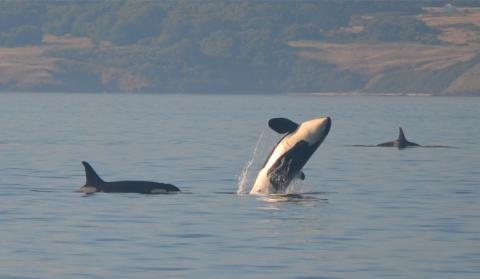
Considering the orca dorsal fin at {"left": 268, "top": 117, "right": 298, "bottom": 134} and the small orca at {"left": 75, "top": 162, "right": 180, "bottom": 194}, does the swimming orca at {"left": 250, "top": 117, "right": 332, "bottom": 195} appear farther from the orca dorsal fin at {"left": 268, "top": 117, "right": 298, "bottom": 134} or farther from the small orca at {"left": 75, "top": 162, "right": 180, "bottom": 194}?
the small orca at {"left": 75, "top": 162, "right": 180, "bottom": 194}

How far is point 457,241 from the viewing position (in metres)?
29.0

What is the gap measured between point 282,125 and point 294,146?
0.72m

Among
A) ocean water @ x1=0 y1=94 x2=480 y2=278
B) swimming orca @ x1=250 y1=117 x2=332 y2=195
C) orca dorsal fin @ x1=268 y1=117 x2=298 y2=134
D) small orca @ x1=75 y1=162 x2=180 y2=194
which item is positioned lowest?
ocean water @ x1=0 y1=94 x2=480 y2=278

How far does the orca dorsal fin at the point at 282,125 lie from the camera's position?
33803 millimetres

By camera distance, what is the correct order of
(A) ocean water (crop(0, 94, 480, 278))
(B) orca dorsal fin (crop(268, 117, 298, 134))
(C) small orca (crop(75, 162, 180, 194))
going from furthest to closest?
(C) small orca (crop(75, 162, 180, 194))
(B) orca dorsal fin (crop(268, 117, 298, 134))
(A) ocean water (crop(0, 94, 480, 278))

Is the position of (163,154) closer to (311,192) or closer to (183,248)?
(311,192)

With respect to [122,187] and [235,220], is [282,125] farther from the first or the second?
[122,187]

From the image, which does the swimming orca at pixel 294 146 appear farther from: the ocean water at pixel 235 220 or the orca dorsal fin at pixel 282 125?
the ocean water at pixel 235 220

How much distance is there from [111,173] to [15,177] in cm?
415

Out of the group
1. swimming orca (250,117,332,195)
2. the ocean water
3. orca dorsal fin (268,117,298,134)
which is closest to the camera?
the ocean water

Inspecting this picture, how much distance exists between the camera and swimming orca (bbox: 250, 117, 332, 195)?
1364 inches

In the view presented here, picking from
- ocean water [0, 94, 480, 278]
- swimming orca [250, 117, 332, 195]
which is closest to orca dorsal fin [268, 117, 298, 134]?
swimming orca [250, 117, 332, 195]

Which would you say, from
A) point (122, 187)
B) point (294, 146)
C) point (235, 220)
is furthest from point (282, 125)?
point (122, 187)

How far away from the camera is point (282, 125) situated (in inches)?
1351
